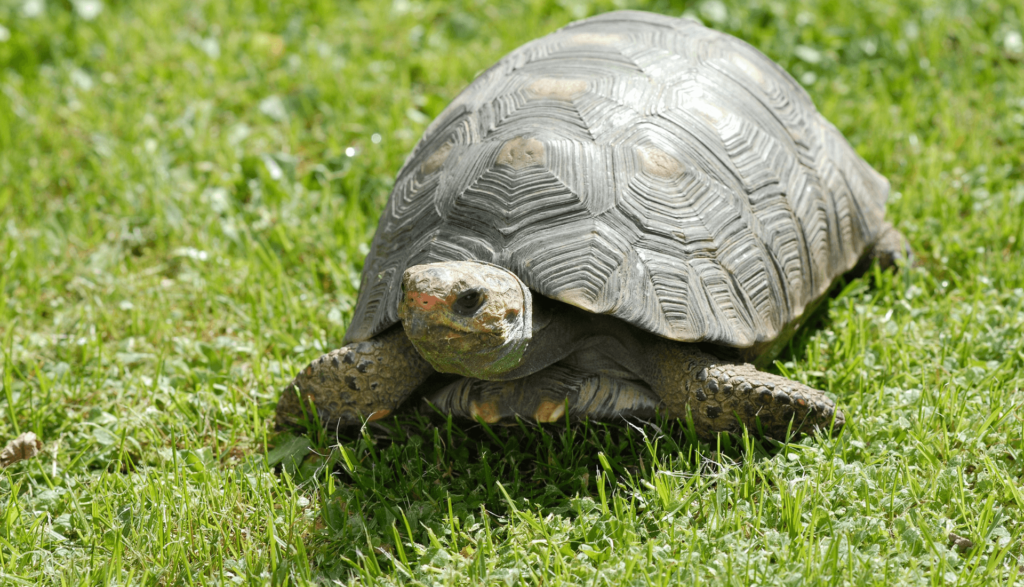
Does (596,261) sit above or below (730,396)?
above

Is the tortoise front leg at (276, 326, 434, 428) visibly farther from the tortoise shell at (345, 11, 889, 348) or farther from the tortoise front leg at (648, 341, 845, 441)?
the tortoise front leg at (648, 341, 845, 441)

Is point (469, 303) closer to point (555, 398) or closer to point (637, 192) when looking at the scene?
point (555, 398)

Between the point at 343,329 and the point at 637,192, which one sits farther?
the point at 343,329

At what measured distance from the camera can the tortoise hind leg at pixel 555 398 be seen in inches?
105

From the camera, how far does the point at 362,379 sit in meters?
2.73

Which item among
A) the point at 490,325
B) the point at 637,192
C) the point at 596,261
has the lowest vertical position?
the point at 490,325

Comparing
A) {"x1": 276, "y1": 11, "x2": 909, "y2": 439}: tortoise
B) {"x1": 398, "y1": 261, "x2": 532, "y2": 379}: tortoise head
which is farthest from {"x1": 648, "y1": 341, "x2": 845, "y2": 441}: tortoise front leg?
{"x1": 398, "y1": 261, "x2": 532, "y2": 379}: tortoise head

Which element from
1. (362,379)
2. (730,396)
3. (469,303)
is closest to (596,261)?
(469,303)

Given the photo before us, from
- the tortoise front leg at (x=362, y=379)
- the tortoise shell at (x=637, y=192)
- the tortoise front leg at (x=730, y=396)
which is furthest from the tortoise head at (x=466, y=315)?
the tortoise front leg at (x=730, y=396)

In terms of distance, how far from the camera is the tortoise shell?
2.56 meters

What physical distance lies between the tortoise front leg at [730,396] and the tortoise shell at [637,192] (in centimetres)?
10

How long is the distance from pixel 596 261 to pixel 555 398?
1.44 feet

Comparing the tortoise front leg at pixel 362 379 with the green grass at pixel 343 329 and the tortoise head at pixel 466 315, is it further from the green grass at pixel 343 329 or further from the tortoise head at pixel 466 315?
the tortoise head at pixel 466 315

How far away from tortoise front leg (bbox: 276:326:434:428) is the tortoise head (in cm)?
32
